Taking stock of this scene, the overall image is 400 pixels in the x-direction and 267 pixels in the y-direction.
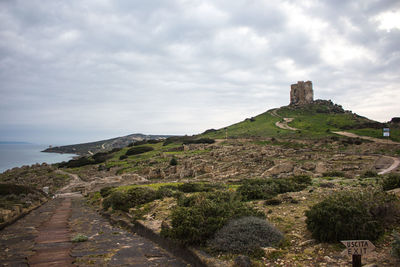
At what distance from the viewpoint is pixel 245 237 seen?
5930mm

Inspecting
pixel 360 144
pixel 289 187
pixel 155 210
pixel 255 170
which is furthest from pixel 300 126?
pixel 155 210

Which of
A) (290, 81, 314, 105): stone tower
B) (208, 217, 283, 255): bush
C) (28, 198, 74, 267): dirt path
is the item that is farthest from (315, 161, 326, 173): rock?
(290, 81, 314, 105): stone tower

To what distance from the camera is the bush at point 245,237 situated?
580cm

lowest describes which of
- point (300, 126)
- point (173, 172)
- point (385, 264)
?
point (173, 172)

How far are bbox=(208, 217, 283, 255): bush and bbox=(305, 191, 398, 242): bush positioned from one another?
1.04 meters

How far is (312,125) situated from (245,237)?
3116 inches

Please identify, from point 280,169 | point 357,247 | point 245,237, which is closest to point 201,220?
point 245,237

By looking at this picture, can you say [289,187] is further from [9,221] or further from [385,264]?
[9,221]

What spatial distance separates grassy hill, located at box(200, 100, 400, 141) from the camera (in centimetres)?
6253

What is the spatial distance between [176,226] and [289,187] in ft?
29.7

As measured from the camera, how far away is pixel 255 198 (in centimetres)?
1248

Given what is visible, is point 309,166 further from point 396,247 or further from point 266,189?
point 396,247

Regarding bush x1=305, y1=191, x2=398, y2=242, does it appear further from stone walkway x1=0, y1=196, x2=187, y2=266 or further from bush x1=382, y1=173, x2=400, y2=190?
bush x1=382, y1=173, x2=400, y2=190

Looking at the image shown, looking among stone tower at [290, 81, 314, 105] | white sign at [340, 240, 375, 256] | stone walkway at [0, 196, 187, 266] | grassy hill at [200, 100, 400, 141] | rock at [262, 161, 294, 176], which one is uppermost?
stone tower at [290, 81, 314, 105]
